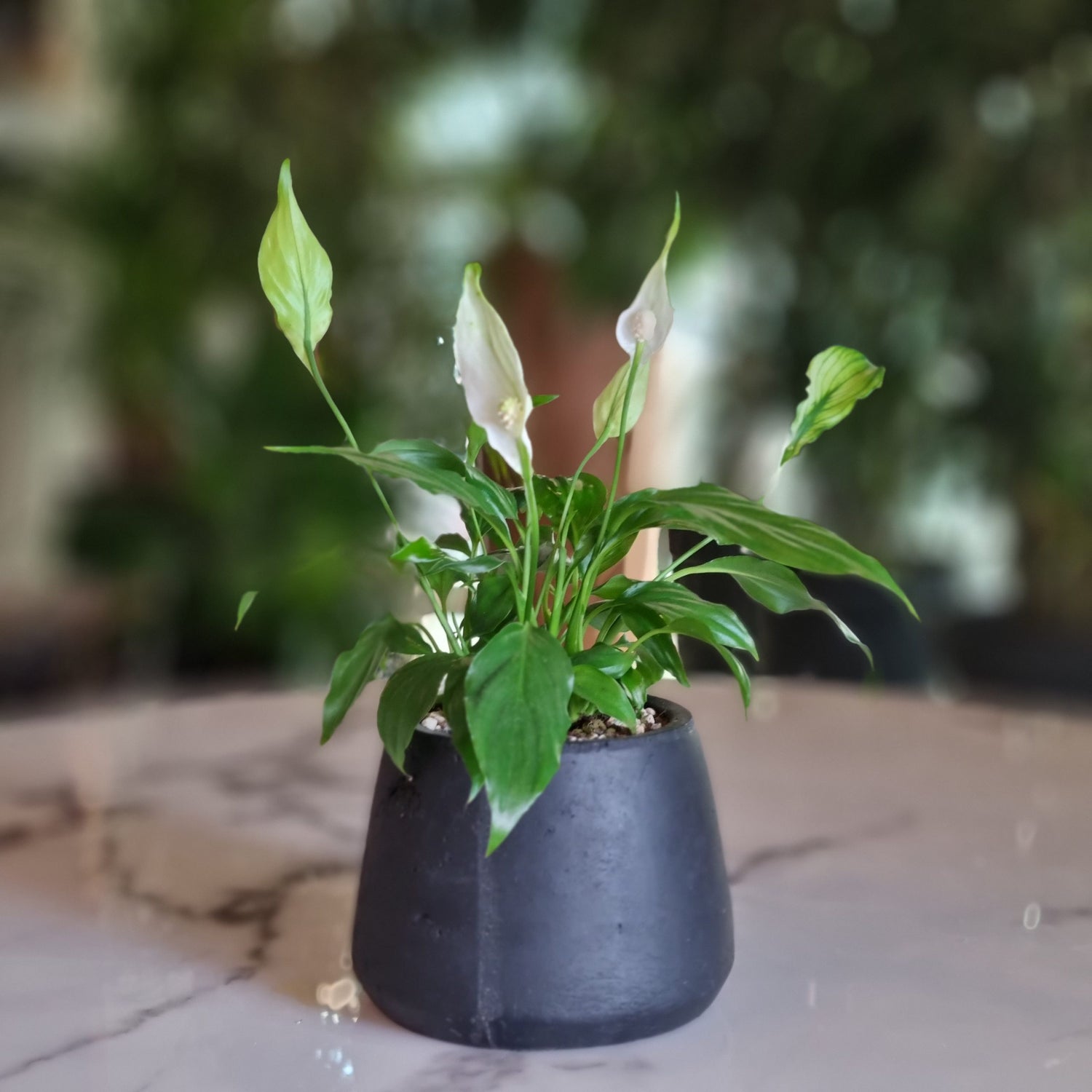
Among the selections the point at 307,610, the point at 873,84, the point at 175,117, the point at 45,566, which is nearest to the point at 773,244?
the point at 873,84

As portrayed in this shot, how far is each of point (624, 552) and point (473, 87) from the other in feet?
8.91

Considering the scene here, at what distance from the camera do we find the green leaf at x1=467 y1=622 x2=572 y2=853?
1.38ft

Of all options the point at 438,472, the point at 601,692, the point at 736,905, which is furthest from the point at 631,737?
the point at 736,905

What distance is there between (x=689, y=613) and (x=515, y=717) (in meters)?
0.11

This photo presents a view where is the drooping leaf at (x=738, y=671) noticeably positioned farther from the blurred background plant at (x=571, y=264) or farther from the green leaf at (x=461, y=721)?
the blurred background plant at (x=571, y=264)

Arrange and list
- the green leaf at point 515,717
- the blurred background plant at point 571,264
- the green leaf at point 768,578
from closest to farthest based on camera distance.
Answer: the green leaf at point 515,717, the green leaf at point 768,578, the blurred background plant at point 571,264

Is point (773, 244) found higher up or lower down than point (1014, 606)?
higher up

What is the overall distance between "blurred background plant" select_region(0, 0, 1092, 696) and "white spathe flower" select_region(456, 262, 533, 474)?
903 mm

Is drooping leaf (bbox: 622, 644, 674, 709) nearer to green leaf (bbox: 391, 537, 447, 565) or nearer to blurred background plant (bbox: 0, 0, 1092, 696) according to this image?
green leaf (bbox: 391, 537, 447, 565)

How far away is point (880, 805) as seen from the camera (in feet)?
2.96

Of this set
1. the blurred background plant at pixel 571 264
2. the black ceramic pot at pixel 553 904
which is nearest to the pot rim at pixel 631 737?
the black ceramic pot at pixel 553 904

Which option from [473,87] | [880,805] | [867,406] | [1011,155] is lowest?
[880,805]

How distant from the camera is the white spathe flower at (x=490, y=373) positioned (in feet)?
1.51

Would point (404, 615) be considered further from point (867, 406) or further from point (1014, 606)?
point (1014, 606)
